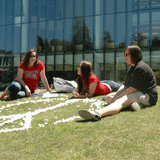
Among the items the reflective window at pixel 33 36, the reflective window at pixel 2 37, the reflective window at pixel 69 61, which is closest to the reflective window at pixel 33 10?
the reflective window at pixel 33 36

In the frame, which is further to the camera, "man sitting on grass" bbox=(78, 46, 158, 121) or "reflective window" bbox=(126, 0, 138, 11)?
"reflective window" bbox=(126, 0, 138, 11)

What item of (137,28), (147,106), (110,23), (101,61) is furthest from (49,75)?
(147,106)

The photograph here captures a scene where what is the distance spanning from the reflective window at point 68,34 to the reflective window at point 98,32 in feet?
8.17

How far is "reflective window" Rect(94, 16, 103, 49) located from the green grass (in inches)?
597

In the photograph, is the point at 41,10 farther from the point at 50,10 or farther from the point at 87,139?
the point at 87,139

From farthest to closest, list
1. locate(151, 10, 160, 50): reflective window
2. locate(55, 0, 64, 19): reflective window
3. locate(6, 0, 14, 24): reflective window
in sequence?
locate(6, 0, 14, 24): reflective window, locate(55, 0, 64, 19): reflective window, locate(151, 10, 160, 50): reflective window

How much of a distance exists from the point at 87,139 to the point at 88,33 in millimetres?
16860

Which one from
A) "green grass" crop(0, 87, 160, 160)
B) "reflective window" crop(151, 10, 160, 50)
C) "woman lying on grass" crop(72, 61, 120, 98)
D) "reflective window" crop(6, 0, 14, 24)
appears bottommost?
"green grass" crop(0, 87, 160, 160)

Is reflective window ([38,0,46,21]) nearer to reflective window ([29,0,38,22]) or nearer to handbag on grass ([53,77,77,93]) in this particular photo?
reflective window ([29,0,38,22])

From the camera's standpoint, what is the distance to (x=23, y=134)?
2.70 meters

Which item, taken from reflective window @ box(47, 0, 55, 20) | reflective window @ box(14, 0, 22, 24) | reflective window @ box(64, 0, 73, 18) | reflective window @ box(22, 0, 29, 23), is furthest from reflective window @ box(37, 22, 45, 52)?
reflective window @ box(14, 0, 22, 24)

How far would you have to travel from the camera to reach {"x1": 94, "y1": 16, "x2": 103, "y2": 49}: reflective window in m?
17.9

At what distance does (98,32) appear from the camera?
1795 cm

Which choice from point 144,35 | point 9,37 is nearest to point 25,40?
point 9,37
